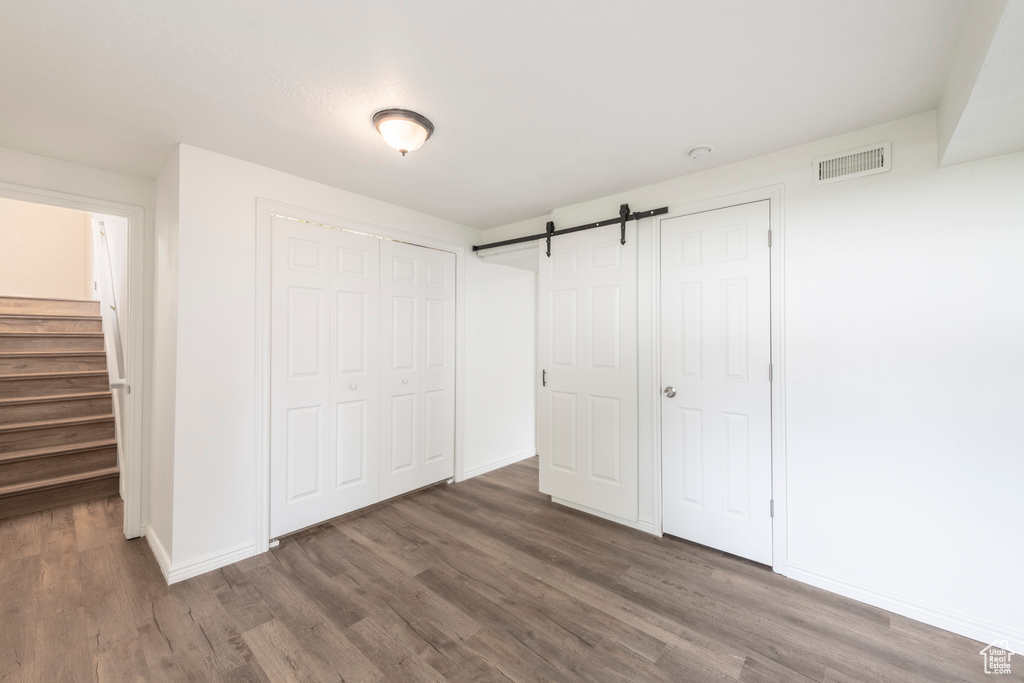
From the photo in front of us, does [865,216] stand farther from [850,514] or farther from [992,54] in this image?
[850,514]

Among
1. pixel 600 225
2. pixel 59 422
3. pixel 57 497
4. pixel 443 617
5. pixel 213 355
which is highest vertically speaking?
pixel 600 225

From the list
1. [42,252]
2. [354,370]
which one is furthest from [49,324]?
[354,370]

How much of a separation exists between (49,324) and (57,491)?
206 cm

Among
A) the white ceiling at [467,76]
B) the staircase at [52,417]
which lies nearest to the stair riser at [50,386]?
the staircase at [52,417]

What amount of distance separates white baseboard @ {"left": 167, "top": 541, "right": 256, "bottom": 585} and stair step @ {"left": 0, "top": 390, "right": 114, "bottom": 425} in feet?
8.24

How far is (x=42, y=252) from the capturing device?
5.00m

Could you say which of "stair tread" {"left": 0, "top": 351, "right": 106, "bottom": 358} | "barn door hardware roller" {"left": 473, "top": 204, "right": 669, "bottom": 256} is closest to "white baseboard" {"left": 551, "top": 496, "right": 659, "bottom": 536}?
"barn door hardware roller" {"left": 473, "top": 204, "right": 669, "bottom": 256}

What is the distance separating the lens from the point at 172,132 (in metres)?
2.16

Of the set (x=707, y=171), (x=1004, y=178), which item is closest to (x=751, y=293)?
(x=707, y=171)

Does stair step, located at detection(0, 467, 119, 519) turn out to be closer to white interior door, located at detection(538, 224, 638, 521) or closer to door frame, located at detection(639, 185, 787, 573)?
white interior door, located at detection(538, 224, 638, 521)

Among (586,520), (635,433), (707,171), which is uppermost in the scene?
(707,171)

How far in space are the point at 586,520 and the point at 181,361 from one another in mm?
2914

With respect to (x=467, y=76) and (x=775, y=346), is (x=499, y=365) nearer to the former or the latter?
(x=775, y=346)

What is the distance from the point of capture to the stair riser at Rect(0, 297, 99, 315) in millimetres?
4426
